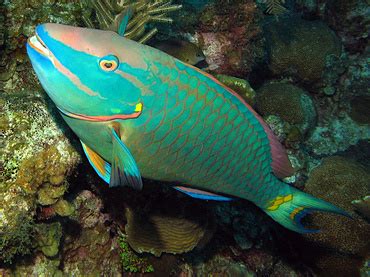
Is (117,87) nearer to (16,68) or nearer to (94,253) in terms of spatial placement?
(16,68)

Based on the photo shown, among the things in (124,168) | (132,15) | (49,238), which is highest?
(132,15)

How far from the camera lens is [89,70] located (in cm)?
171

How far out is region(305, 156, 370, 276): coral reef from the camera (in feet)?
14.4

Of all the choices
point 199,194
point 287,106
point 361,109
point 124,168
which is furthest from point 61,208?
point 361,109

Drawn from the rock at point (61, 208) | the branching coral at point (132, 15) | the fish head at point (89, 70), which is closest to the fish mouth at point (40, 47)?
the fish head at point (89, 70)

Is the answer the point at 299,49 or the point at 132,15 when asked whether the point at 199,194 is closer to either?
the point at 132,15

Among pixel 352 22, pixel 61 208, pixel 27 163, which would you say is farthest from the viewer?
pixel 352 22

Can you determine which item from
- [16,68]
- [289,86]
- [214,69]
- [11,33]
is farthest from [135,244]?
[289,86]

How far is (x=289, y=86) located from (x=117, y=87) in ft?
16.0

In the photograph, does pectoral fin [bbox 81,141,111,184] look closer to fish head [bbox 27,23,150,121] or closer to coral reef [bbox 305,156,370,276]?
fish head [bbox 27,23,150,121]

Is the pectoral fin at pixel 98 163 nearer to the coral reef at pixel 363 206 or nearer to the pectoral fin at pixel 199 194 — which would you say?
the pectoral fin at pixel 199 194

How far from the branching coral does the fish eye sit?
1.38m

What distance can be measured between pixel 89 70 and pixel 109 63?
0.11 m

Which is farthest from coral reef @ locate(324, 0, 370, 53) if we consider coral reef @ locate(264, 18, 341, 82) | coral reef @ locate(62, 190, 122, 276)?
coral reef @ locate(62, 190, 122, 276)
